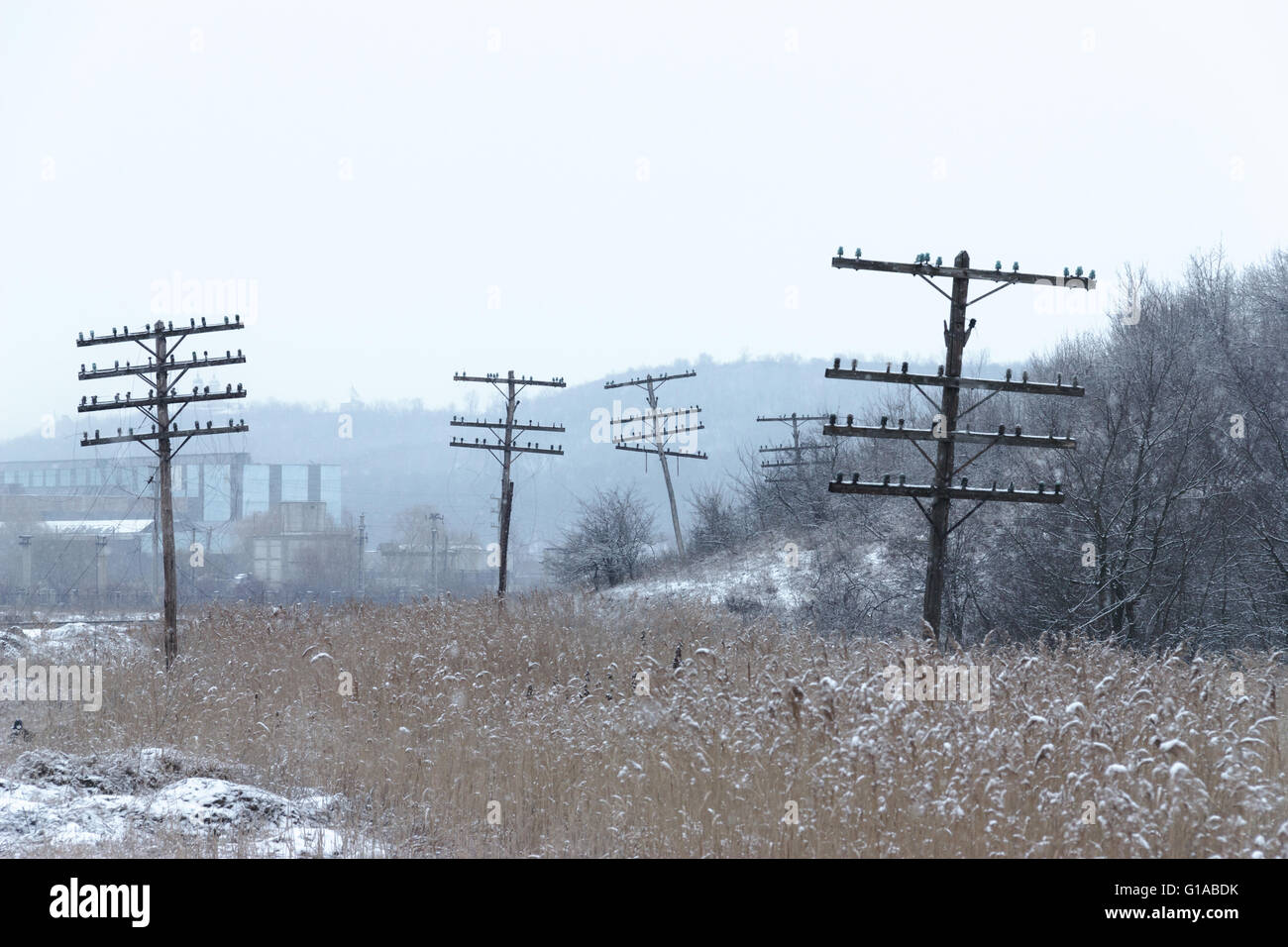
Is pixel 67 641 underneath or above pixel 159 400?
underneath

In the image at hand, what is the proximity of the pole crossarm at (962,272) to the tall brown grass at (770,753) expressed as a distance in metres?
5.05

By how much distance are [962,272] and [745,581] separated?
24447 mm

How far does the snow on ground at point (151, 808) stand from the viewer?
7.06 meters

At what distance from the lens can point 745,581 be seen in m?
37.2

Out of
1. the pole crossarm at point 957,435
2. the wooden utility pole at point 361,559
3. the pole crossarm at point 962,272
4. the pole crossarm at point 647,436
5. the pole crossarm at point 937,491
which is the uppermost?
the pole crossarm at point 962,272

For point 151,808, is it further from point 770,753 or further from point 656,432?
point 656,432

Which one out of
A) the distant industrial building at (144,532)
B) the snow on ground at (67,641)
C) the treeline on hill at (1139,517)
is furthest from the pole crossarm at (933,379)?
the distant industrial building at (144,532)

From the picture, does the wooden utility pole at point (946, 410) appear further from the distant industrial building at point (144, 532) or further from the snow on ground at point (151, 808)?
the distant industrial building at point (144, 532)

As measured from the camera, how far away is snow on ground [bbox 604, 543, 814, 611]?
34.2 m

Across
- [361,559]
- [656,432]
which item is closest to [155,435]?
[656,432]

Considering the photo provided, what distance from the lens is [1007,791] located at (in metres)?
6.01

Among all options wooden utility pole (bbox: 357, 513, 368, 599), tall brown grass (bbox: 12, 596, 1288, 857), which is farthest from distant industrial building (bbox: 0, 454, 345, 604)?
tall brown grass (bbox: 12, 596, 1288, 857)

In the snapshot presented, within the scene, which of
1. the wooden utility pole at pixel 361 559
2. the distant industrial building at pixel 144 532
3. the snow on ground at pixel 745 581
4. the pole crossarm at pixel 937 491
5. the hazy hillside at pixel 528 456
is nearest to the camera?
the pole crossarm at pixel 937 491
